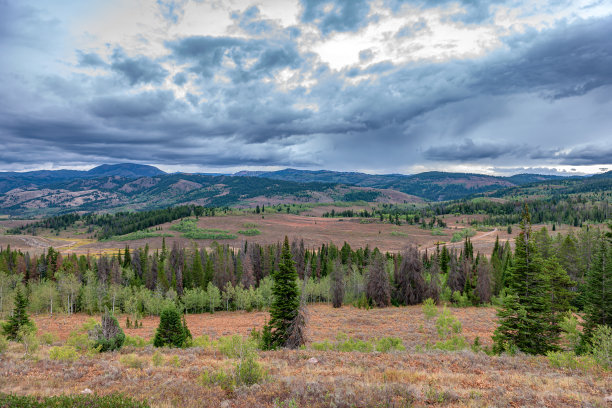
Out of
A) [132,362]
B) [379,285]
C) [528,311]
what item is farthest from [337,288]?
[132,362]

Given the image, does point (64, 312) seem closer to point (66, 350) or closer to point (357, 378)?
point (66, 350)

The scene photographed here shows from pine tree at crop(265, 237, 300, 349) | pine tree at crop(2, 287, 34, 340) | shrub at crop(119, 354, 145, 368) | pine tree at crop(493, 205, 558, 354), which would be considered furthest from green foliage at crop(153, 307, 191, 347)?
pine tree at crop(493, 205, 558, 354)

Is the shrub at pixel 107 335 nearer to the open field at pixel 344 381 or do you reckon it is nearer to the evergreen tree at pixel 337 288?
the open field at pixel 344 381

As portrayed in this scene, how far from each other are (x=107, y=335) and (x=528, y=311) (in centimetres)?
3925

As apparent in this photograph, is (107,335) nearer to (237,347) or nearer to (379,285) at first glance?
(237,347)

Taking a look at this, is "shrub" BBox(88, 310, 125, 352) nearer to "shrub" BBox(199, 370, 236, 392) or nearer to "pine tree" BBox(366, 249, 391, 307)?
"shrub" BBox(199, 370, 236, 392)

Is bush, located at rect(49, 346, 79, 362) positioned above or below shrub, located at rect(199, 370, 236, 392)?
below

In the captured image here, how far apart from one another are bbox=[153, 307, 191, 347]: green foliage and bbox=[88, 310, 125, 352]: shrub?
3847 millimetres

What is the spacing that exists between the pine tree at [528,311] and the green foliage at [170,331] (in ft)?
103

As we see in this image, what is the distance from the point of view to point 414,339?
3781cm

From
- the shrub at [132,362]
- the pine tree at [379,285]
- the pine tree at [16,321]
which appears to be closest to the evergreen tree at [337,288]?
the pine tree at [379,285]

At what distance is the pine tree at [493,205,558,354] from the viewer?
82.2 feet

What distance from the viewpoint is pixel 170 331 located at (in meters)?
32.4

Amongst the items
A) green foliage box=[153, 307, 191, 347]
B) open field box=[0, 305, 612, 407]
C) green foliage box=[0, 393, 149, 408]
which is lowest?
green foliage box=[153, 307, 191, 347]
